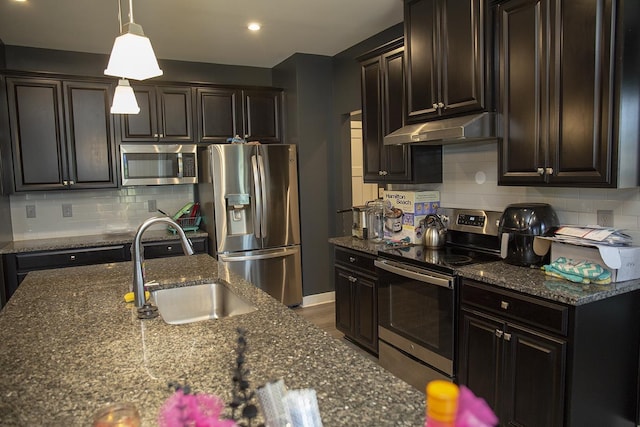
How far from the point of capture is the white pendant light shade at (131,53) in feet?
5.13

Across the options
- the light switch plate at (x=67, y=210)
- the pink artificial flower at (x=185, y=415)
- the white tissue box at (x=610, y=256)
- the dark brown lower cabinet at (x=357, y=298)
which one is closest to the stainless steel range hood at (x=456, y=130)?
the white tissue box at (x=610, y=256)

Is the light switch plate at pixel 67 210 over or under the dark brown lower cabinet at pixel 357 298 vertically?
over

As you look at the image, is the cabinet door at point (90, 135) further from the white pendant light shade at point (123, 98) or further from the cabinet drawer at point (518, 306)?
the cabinet drawer at point (518, 306)

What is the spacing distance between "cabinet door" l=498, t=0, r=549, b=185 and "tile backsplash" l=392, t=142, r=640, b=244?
314 mm

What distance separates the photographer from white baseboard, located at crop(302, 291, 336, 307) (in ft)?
15.5

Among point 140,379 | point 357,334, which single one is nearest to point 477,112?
point 357,334

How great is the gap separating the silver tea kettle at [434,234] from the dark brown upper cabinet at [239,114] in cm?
226

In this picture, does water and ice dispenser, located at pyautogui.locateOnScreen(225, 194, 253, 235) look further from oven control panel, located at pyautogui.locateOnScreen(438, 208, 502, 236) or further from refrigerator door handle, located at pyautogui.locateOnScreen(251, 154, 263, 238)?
oven control panel, located at pyautogui.locateOnScreen(438, 208, 502, 236)

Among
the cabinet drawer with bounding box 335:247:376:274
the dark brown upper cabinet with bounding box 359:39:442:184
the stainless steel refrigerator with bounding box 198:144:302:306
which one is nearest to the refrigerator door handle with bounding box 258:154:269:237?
the stainless steel refrigerator with bounding box 198:144:302:306

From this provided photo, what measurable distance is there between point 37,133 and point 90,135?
1.36ft

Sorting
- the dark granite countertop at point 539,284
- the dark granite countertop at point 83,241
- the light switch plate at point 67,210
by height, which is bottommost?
the dark granite countertop at point 539,284

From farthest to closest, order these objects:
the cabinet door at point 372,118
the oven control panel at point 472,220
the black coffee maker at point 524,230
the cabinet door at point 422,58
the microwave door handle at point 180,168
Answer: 1. the microwave door handle at point 180,168
2. the cabinet door at point 372,118
3. the oven control panel at point 472,220
4. the cabinet door at point 422,58
5. the black coffee maker at point 524,230

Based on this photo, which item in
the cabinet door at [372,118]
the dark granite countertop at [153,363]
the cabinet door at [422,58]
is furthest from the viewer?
the cabinet door at [372,118]

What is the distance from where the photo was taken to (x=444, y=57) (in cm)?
278
